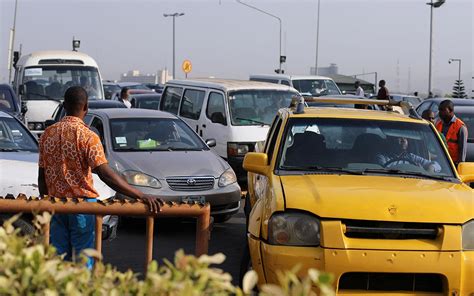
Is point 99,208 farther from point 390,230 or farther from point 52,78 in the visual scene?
point 52,78

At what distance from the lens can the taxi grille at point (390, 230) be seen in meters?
6.01

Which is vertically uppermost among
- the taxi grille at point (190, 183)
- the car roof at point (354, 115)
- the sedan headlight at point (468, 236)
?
the car roof at point (354, 115)

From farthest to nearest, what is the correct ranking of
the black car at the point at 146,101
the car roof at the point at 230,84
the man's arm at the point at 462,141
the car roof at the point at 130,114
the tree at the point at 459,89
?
the tree at the point at 459,89 < the black car at the point at 146,101 < the car roof at the point at 230,84 < the man's arm at the point at 462,141 < the car roof at the point at 130,114

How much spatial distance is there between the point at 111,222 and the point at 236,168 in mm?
8224

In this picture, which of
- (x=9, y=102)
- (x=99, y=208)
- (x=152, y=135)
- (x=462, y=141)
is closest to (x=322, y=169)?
(x=99, y=208)

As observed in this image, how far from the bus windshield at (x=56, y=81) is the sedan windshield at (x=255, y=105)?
8.27 metres

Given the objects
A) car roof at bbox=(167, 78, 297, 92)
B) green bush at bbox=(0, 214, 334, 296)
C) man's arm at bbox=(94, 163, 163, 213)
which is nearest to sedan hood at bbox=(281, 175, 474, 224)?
man's arm at bbox=(94, 163, 163, 213)

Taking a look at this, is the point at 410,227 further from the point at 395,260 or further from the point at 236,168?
the point at 236,168

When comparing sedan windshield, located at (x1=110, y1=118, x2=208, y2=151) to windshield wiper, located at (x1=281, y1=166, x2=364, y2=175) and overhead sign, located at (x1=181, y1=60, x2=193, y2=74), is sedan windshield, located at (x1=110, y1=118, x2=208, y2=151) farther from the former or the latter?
overhead sign, located at (x1=181, y1=60, x2=193, y2=74)

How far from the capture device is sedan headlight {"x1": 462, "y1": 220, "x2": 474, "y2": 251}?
19.7 ft

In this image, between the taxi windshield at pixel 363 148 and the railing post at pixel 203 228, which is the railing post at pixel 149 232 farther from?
the taxi windshield at pixel 363 148

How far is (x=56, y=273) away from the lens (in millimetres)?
3141

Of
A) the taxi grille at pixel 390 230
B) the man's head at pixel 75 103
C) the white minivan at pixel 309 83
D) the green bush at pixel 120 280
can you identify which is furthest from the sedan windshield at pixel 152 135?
the white minivan at pixel 309 83

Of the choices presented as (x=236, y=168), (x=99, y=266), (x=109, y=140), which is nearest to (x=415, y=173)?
(x=99, y=266)
